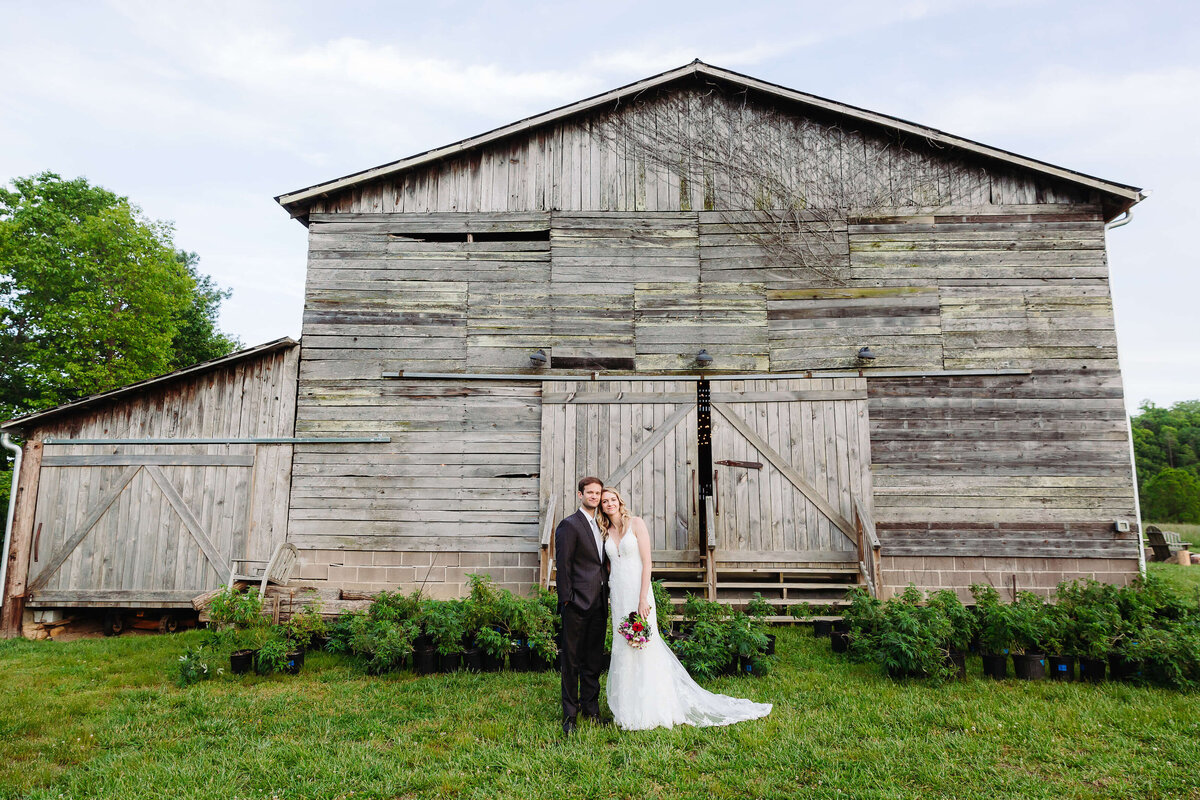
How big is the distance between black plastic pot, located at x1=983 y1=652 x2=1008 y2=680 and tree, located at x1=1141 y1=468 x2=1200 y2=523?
41655 millimetres

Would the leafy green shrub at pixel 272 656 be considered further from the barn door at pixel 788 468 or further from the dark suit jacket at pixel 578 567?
the barn door at pixel 788 468

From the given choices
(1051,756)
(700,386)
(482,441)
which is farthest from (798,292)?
(1051,756)

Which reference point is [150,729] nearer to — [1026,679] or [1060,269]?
[1026,679]

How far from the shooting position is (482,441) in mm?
9609

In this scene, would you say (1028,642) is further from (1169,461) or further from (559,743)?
(1169,461)

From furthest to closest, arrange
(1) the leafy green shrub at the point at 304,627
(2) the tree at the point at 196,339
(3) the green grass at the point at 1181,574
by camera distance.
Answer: (2) the tree at the point at 196,339, (3) the green grass at the point at 1181,574, (1) the leafy green shrub at the point at 304,627

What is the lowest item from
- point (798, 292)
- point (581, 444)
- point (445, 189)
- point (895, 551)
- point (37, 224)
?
point (895, 551)

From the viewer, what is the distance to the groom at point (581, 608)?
502 centimetres

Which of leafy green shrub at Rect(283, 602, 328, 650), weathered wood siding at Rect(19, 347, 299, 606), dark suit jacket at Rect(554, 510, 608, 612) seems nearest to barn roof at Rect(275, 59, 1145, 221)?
weathered wood siding at Rect(19, 347, 299, 606)

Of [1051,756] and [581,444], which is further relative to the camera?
[581,444]

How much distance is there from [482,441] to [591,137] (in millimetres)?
4801

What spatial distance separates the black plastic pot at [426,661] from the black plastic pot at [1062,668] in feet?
18.7

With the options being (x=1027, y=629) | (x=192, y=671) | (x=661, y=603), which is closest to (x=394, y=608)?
(x=192, y=671)

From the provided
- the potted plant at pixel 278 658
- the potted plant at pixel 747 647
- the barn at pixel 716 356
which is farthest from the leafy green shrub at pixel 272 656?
the potted plant at pixel 747 647
